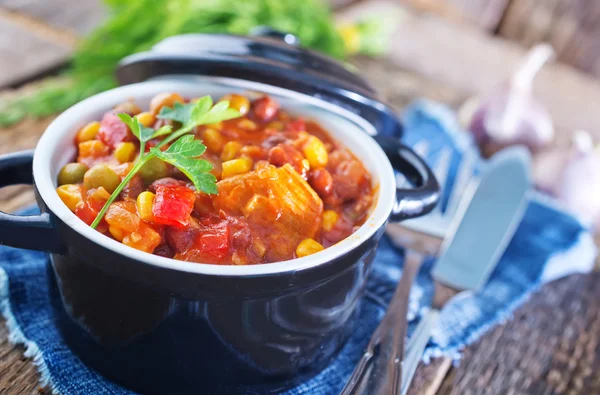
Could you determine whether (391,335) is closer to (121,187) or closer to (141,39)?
(121,187)

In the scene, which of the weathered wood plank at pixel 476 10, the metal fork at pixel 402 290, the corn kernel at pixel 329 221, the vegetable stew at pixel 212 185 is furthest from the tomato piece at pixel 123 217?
the weathered wood plank at pixel 476 10

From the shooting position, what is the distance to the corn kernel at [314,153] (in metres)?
1.05

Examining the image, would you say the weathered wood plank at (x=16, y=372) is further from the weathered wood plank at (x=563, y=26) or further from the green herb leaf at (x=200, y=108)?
the weathered wood plank at (x=563, y=26)

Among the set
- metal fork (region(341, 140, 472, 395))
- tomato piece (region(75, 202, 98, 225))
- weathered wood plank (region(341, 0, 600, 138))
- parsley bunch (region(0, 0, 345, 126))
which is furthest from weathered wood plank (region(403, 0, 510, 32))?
tomato piece (region(75, 202, 98, 225))

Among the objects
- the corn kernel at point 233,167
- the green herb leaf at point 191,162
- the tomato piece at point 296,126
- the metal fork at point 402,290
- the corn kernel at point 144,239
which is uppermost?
the green herb leaf at point 191,162

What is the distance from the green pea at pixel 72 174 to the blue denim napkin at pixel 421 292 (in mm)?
251

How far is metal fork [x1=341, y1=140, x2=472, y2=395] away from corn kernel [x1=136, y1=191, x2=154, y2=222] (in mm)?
432

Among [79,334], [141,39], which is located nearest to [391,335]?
[79,334]

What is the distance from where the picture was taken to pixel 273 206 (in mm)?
909

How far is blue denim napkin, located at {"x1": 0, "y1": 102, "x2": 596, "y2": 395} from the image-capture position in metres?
0.98

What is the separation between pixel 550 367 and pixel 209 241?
2.78ft

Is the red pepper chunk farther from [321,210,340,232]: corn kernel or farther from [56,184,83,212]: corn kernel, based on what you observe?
[321,210,340,232]: corn kernel

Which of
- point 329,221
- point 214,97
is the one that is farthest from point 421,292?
point 214,97

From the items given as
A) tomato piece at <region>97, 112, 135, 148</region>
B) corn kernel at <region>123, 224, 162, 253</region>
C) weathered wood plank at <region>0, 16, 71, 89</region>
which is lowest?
weathered wood plank at <region>0, 16, 71, 89</region>
